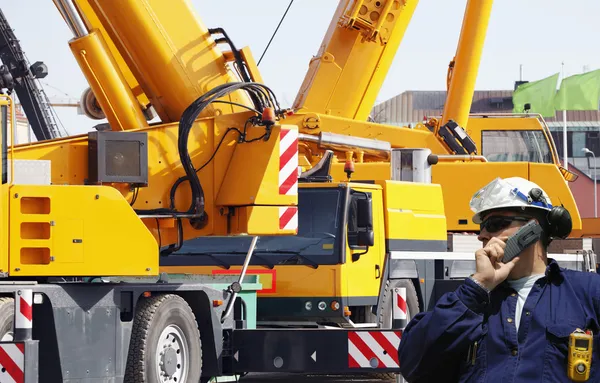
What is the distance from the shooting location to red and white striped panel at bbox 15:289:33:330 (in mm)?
8508

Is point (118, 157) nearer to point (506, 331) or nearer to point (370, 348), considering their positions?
point (370, 348)

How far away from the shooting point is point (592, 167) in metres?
78.3

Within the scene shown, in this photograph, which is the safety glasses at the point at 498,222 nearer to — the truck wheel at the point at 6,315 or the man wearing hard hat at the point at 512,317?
the man wearing hard hat at the point at 512,317

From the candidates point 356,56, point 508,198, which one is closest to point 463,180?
point 356,56

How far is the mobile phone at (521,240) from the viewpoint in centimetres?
412

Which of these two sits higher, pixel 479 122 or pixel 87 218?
pixel 479 122

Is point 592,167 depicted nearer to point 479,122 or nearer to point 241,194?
point 479,122

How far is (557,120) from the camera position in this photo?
8400 centimetres

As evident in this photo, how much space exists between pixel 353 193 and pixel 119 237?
4143 mm

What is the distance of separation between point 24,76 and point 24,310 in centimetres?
2558

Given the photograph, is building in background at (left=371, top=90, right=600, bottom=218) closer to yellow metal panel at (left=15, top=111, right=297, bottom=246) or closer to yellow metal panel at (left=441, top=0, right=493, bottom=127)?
yellow metal panel at (left=441, top=0, right=493, bottom=127)

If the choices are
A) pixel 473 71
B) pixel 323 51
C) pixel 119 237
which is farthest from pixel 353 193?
pixel 473 71

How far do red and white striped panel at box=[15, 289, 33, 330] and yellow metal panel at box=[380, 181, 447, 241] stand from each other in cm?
603

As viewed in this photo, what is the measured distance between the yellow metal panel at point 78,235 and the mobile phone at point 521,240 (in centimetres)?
529
